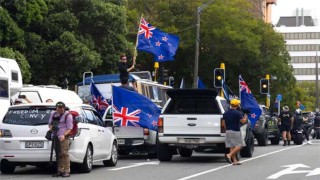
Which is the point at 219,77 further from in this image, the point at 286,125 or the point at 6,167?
the point at 6,167

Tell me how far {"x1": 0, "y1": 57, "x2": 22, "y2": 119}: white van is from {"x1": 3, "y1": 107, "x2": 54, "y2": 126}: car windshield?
6132 millimetres

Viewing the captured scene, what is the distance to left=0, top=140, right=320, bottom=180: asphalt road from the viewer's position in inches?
580

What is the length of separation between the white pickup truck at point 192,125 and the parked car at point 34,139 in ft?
11.2

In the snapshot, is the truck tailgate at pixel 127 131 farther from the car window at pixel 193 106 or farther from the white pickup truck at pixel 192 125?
the car window at pixel 193 106

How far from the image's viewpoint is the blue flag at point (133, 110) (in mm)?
20094

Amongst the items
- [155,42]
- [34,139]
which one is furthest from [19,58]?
[34,139]

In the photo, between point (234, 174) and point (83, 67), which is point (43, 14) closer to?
point (83, 67)

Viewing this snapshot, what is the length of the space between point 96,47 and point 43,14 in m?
4.30

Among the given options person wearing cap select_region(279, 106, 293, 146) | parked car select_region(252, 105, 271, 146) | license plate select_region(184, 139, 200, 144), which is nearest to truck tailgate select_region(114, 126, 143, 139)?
license plate select_region(184, 139, 200, 144)

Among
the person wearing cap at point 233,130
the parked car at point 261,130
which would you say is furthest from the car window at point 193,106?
the parked car at point 261,130

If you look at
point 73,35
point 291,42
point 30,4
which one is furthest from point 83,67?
point 291,42

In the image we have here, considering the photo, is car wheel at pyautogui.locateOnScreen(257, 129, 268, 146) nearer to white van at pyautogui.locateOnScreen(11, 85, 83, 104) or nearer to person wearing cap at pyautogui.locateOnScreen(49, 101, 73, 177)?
white van at pyautogui.locateOnScreen(11, 85, 83, 104)

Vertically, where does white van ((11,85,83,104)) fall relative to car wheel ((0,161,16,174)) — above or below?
above

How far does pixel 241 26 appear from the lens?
50.5 m
